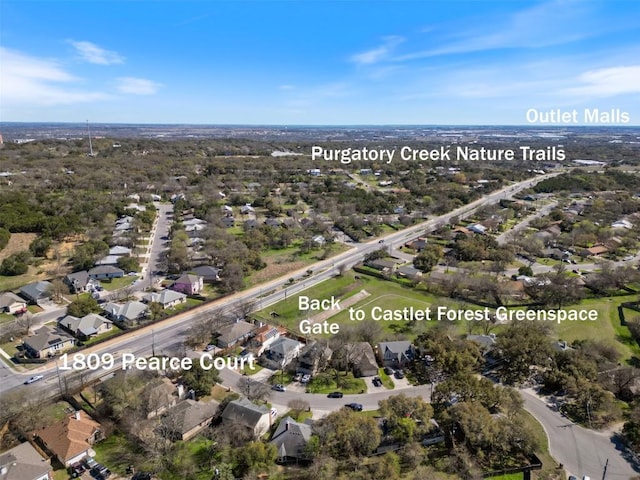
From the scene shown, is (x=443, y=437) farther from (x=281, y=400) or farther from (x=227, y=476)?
(x=227, y=476)

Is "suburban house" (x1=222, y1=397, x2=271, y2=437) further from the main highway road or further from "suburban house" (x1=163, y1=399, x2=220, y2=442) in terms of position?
the main highway road

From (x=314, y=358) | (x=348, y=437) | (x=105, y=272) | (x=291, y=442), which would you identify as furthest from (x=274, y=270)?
(x=348, y=437)

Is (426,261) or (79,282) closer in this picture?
(79,282)

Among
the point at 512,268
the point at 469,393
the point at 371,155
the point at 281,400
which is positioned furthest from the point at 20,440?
the point at 371,155

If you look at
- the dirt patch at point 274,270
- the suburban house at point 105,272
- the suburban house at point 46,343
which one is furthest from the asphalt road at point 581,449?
the suburban house at point 105,272

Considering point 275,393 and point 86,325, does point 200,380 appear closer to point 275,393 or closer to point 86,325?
point 275,393

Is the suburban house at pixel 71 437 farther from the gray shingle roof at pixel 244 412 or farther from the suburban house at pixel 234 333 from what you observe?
the suburban house at pixel 234 333
